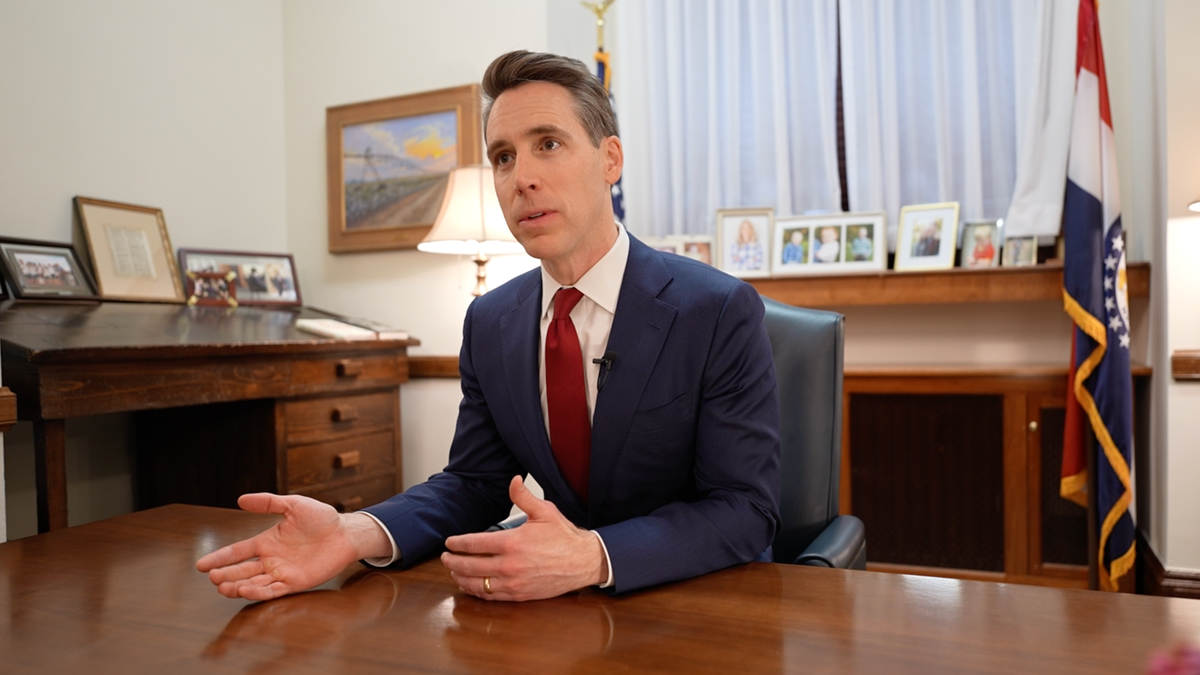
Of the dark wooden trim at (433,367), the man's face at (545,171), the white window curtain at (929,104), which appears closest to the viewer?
the man's face at (545,171)

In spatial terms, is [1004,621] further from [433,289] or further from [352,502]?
[433,289]

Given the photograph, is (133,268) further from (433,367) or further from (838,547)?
(838,547)

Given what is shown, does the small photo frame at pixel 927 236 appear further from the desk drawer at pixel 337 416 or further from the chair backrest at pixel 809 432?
the desk drawer at pixel 337 416

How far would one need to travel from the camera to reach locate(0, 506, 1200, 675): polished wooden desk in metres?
0.69

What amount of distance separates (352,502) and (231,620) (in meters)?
2.43

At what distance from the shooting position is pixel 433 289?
3.82m

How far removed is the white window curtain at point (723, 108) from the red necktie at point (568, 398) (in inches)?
96.5

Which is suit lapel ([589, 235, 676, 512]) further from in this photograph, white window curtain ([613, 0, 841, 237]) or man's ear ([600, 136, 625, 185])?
white window curtain ([613, 0, 841, 237])

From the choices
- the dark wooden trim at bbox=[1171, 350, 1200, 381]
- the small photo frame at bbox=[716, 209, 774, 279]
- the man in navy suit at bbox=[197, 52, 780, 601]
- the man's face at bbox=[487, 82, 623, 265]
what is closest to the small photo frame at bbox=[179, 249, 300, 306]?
the small photo frame at bbox=[716, 209, 774, 279]

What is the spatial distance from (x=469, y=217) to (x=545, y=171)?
1839 mm

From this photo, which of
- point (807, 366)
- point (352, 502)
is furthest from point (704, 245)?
point (807, 366)

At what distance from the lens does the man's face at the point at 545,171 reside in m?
1.27

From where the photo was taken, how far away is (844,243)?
3342 mm

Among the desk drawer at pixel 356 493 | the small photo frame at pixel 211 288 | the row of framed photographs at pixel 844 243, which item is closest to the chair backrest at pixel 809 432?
the row of framed photographs at pixel 844 243
